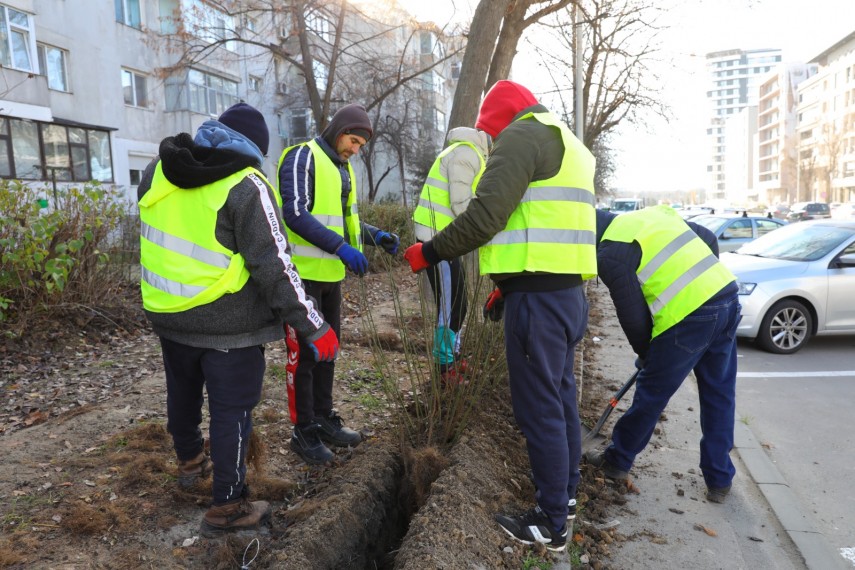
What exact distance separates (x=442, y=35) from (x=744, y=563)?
466 inches

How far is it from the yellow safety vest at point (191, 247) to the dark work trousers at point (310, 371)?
80cm

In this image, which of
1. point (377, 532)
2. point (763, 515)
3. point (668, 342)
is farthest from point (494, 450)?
point (763, 515)

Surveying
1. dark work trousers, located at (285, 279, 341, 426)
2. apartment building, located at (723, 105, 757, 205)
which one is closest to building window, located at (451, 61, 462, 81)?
dark work trousers, located at (285, 279, 341, 426)

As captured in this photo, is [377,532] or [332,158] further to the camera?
[332,158]

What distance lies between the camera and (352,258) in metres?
3.25

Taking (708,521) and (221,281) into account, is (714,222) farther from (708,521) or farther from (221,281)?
(221,281)

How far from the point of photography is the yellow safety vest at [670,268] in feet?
10.5

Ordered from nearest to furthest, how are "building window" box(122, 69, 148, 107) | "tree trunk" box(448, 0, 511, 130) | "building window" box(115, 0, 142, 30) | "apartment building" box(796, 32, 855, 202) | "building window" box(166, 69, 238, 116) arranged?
1. "tree trunk" box(448, 0, 511, 130)
2. "building window" box(115, 0, 142, 30)
3. "building window" box(122, 69, 148, 107)
4. "building window" box(166, 69, 238, 116)
5. "apartment building" box(796, 32, 855, 202)

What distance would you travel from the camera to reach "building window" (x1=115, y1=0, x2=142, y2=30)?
22.5 m

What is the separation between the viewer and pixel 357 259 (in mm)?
3258

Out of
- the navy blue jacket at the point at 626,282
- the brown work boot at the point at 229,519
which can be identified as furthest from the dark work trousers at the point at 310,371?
the navy blue jacket at the point at 626,282

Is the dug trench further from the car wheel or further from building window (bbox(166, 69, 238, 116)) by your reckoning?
building window (bbox(166, 69, 238, 116))

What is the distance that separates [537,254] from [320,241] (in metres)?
1.26

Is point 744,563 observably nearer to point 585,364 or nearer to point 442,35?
point 585,364
